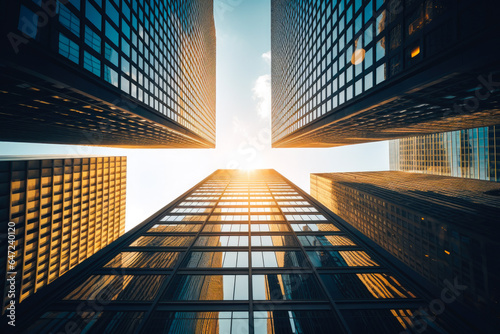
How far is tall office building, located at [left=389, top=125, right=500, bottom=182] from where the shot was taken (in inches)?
2621

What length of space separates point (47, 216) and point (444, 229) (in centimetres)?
7553

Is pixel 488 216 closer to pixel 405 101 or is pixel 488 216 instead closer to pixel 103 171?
pixel 405 101

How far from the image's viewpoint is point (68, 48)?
1491 centimetres

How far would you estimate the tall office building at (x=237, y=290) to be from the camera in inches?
412

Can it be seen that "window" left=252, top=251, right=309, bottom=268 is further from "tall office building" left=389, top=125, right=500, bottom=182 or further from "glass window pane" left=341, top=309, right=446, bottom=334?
"tall office building" left=389, top=125, right=500, bottom=182

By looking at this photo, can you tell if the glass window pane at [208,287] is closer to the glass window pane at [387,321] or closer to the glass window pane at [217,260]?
the glass window pane at [217,260]

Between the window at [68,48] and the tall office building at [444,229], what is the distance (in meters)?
56.2

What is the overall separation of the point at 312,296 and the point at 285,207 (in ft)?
61.7

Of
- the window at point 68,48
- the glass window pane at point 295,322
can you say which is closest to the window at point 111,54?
the window at point 68,48

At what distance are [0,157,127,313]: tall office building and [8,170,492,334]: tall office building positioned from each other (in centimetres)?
1541

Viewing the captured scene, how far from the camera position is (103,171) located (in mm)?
55344

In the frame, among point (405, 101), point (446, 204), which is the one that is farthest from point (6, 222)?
point (446, 204)

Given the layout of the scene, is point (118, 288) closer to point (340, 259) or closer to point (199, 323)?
point (199, 323)

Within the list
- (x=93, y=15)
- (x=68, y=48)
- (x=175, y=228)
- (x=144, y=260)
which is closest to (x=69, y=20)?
(x=68, y=48)
